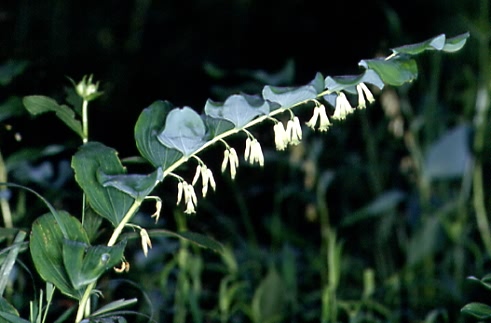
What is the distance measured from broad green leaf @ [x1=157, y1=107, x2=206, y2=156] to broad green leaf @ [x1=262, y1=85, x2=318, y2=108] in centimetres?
6

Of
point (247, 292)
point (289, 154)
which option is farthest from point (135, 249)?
point (289, 154)

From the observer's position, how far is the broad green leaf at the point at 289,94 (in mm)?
585

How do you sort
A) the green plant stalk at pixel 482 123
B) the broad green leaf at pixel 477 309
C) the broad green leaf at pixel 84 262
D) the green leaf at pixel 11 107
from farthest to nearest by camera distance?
the green plant stalk at pixel 482 123 → the green leaf at pixel 11 107 → the broad green leaf at pixel 477 309 → the broad green leaf at pixel 84 262

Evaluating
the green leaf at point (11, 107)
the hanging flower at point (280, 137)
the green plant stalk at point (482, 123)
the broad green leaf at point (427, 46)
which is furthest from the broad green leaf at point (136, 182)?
the green plant stalk at point (482, 123)

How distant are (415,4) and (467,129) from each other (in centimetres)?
77

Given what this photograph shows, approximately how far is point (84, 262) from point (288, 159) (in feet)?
3.45

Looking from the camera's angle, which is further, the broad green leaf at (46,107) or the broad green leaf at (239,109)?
the broad green leaf at (46,107)

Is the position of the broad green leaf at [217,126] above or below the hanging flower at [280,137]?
above

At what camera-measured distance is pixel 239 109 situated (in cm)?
60

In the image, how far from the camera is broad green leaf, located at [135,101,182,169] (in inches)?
25.2

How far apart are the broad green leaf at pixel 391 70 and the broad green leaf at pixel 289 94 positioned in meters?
0.04

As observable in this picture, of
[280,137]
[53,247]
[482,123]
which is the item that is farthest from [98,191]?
[482,123]

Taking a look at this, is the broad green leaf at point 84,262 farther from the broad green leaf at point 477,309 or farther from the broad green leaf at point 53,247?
the broad green leaf at point 477,309

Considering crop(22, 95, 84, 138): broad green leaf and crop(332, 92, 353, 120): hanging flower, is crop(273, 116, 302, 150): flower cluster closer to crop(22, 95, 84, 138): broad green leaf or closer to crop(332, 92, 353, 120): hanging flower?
crop(332, 92, 353, 120): hanging flower
